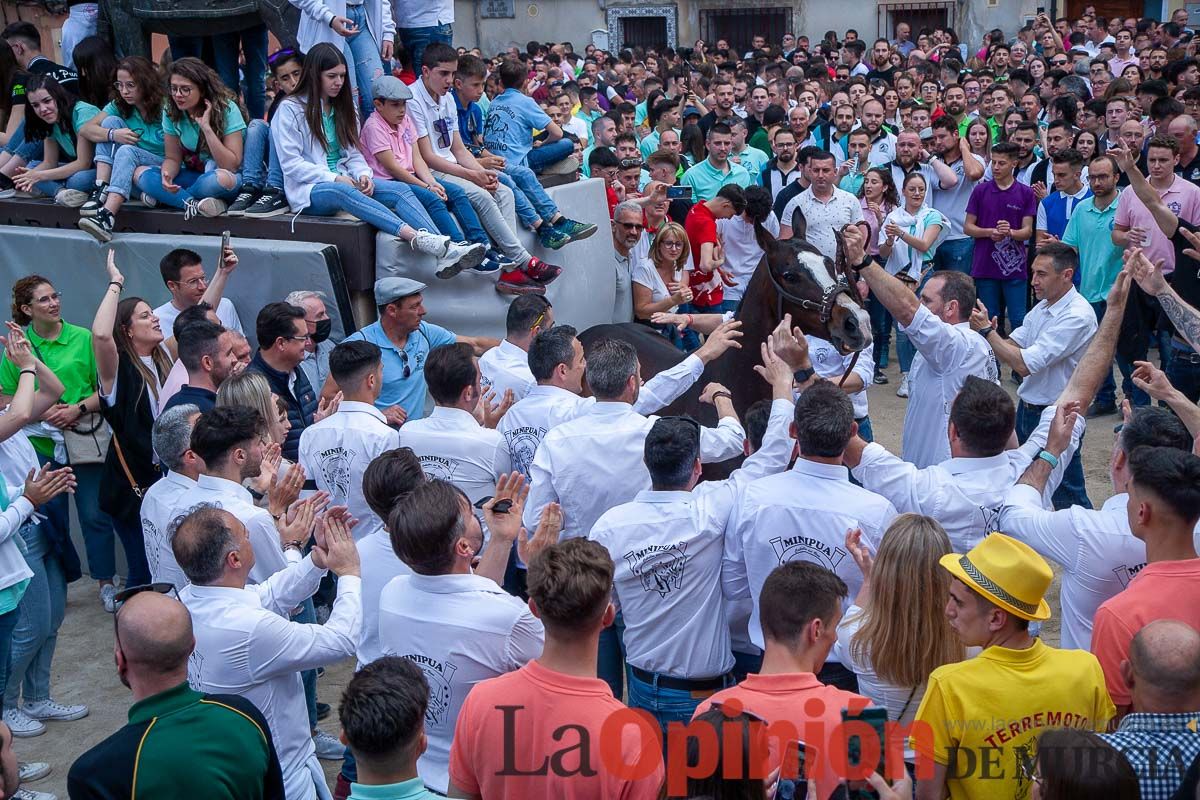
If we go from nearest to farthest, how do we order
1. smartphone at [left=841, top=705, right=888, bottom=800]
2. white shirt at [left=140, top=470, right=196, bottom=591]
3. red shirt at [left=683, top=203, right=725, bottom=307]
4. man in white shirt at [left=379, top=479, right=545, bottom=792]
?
smartphone at [left=841, top=705, right=888, bottom=800] < man in white shirt at [left=379, top=479, right=545, bottom=792] < white shirt at [left=140, top=470, right=196, bottom=591] < red shirt at [left=683, top=203, right=725, bottom=307]

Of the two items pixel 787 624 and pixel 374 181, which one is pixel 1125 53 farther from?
pixel 787 624

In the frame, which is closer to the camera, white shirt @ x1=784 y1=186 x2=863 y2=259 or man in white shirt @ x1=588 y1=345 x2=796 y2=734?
man in white shirt @ x1=588 y1=345 x2=796 y2=734

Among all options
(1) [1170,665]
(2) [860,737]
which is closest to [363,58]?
(2) [860,737]

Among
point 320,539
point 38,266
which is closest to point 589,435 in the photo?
point 320,539

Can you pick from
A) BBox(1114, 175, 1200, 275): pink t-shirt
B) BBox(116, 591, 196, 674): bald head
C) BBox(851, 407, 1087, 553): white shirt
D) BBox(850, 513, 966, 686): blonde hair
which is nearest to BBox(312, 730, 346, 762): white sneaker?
BBox(116, 591, 196, 674): bald head

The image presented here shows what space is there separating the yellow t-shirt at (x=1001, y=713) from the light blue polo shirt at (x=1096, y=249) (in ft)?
20.9

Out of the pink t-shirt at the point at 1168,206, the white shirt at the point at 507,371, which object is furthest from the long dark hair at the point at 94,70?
the pink t-shirt at the point at 1168,206

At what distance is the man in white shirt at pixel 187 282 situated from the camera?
6.91 m

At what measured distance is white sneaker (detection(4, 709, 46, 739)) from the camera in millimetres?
5754

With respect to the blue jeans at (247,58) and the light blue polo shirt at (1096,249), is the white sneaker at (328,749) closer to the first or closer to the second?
the blue jeans at (247,58)

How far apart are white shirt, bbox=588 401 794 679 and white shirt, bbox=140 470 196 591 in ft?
5.73

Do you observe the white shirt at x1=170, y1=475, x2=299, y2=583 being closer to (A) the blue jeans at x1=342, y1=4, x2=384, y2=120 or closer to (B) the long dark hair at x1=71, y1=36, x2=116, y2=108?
(A) the blue jeans at x1=342, y1=4, x2=384, y2=120

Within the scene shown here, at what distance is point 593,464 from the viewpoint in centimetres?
477

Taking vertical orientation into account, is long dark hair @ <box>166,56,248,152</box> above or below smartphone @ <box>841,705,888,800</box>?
above
